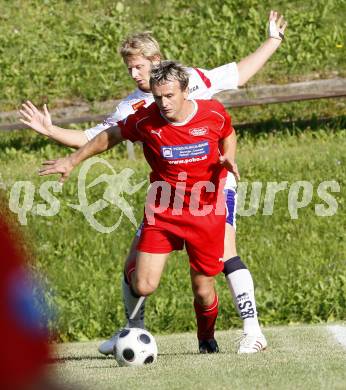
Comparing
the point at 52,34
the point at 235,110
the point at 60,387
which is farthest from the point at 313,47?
the point at 60,387

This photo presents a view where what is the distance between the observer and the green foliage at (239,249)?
10.9 metres

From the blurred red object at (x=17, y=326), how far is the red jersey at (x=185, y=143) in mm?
4806

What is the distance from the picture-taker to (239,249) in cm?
1273

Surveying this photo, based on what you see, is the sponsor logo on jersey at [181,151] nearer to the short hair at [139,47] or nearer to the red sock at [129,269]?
the short hair at [139,47]

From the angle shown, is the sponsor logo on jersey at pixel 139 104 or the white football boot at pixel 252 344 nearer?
the white football boot at pixel 252 344

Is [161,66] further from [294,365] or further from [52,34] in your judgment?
[52,34]

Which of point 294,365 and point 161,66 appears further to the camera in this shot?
point 161,66

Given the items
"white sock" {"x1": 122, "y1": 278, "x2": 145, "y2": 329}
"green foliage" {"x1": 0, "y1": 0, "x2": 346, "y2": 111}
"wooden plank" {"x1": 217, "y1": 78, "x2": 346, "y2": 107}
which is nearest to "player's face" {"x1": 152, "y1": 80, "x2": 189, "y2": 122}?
"white sock" {"x1": 122, "y1": 278, "x2": 145, "y2": 329}

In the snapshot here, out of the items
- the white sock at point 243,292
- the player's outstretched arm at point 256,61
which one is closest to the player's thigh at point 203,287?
the white sock at point 243,292

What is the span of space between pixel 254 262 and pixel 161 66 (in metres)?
6.42

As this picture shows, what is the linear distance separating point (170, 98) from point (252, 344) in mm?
1648

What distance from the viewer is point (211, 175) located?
6395mm

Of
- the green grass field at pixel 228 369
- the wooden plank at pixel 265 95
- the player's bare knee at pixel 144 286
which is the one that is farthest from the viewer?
the wooden plank at pixel 265 95

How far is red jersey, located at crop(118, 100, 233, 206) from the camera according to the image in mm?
6289
